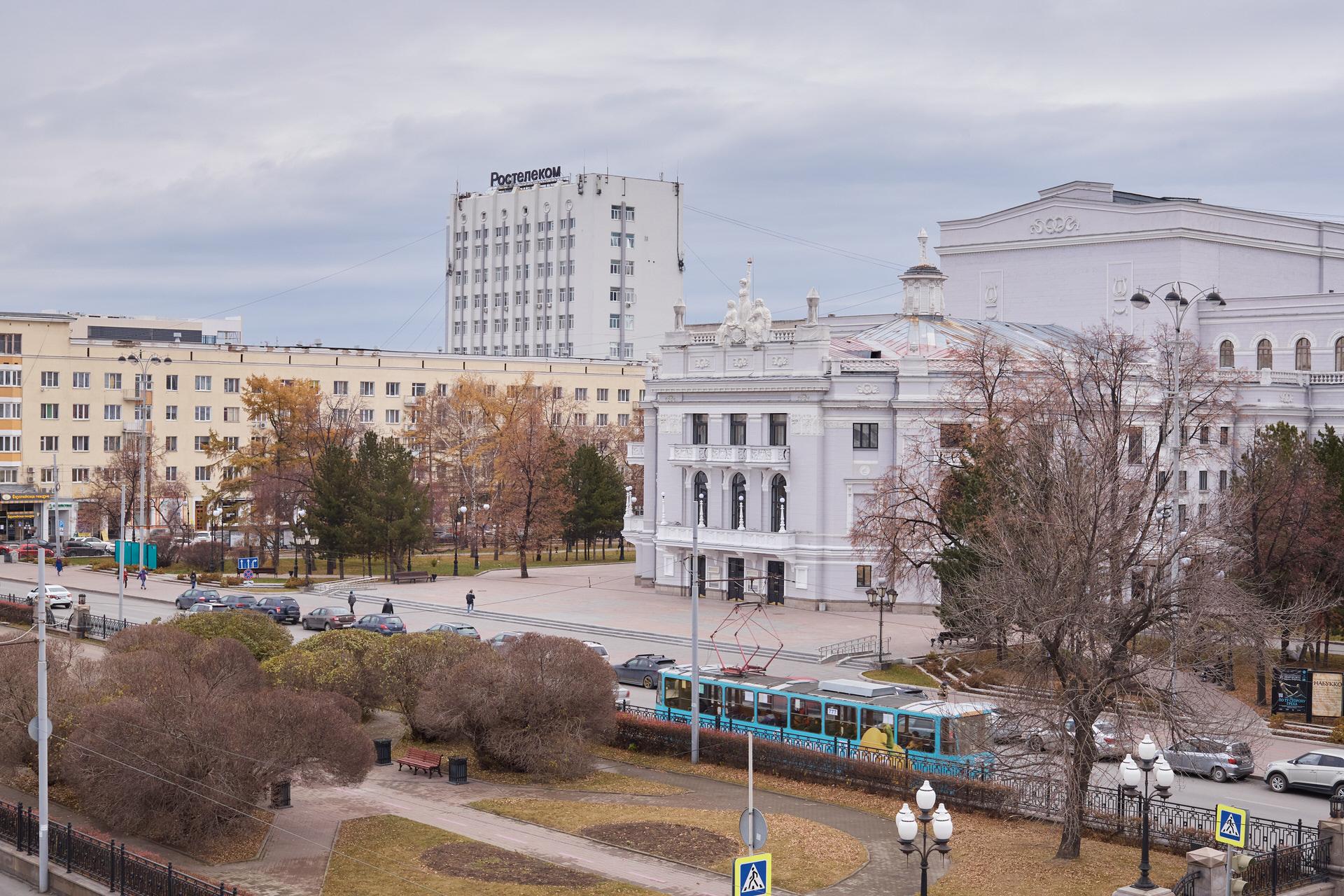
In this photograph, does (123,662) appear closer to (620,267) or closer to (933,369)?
(933,369)

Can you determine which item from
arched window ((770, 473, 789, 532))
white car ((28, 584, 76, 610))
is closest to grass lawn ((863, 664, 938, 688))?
arched window ((770, 473, 789, 532))

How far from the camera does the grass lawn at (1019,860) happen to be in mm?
28047

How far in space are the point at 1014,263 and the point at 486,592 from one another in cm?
3974

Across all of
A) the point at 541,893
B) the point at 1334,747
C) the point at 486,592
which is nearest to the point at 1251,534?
the point at 1334,747

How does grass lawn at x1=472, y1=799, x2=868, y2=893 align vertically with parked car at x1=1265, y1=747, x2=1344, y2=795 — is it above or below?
below

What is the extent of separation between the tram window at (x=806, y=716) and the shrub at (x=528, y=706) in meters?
5.54

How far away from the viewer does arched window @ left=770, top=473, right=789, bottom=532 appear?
7400 centimetres

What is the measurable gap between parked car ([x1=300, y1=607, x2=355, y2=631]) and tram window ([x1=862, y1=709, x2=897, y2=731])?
31507 mm

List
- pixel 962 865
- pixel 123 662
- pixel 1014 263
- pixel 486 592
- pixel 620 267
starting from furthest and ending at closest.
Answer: pixel 620 267
pixel 1014 263
pixel 486 592
pixel 123 662
pixel 962 865

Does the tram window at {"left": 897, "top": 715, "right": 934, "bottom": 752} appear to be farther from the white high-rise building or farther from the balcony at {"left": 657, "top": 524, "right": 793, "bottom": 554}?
the white high-rise building

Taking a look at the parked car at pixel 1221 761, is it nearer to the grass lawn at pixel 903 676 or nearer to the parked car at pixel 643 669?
the grass lawn at pixel 903 676

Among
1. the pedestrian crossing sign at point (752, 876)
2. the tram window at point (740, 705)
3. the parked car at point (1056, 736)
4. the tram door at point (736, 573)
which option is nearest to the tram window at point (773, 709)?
the tram window at point (740, 705)

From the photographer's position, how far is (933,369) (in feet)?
235

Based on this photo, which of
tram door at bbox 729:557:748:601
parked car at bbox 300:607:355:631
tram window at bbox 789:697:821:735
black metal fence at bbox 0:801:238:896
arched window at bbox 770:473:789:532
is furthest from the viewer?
tram door at bbox 729:557:748:601
